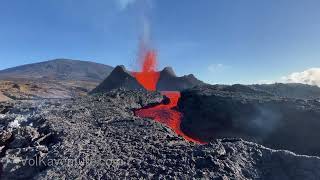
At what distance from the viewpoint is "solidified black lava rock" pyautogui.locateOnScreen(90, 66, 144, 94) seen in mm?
47406

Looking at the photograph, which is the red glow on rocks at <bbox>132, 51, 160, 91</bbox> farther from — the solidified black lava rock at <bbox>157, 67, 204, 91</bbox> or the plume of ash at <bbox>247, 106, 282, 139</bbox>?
the plume of ash at <bbox>247, 106, 282, 139</bbox>

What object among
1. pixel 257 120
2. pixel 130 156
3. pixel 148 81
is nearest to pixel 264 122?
pixel 257 120

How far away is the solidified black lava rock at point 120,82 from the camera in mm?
47406

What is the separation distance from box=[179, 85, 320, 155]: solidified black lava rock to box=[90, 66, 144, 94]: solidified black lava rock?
80.3 feet

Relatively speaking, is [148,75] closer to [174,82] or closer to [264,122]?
[174,82]

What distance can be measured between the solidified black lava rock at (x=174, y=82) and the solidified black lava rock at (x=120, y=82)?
19.6 ft

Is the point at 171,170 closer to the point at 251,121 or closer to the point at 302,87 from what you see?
the point at 251,121

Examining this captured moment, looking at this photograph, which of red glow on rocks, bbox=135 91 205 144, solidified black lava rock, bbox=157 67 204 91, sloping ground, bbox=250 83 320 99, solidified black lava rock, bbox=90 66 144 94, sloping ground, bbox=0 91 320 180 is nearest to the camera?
sloping ground, bbox=0 91 320 180

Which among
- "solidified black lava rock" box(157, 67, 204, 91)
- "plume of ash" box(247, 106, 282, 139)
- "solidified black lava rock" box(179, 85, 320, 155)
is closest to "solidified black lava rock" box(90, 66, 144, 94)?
"solidified black lava rock" box(157, 67, 204, 91)

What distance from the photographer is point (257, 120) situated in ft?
62.4

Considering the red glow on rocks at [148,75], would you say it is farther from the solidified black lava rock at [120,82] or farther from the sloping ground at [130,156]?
the sloping ground at [130,156]

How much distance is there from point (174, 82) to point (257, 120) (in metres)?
36.6

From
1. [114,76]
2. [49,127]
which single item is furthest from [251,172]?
[114,76]

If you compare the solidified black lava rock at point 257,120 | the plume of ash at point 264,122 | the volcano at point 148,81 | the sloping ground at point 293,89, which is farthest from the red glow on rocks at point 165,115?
the volcano at point 148,81
